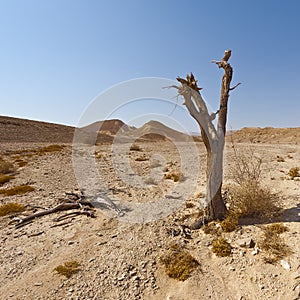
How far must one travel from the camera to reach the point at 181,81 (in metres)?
5.66

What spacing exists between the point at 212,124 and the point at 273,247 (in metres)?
3.01

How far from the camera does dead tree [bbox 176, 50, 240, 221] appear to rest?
5.59m

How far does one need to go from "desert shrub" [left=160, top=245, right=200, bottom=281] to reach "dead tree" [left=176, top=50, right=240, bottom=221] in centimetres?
159

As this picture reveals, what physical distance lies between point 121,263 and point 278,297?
9.09 feet

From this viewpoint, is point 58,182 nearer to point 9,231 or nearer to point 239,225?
point 9,231

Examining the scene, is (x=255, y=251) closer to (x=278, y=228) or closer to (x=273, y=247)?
(x=273, y=247)

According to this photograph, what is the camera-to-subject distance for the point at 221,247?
15.4 feet

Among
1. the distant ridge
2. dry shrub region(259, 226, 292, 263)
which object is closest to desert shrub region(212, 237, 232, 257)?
dry shrub region(259, 226, 292, 263)

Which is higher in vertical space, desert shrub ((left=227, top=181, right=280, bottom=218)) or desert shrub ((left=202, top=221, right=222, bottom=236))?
desert shrub ((left=227, top=181, right=280, bottom=218))

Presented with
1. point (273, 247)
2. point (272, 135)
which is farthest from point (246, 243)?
point (272, 135)

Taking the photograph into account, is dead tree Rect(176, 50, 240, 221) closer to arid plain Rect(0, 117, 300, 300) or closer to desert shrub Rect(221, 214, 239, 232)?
desert shrub Rect(221, 214, 239, 232)

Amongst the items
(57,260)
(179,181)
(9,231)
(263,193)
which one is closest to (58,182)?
(9,231)

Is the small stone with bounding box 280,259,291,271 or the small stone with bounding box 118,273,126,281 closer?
the small stone with bounding box 280,259,291,271

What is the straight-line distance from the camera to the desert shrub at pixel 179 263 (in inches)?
164
